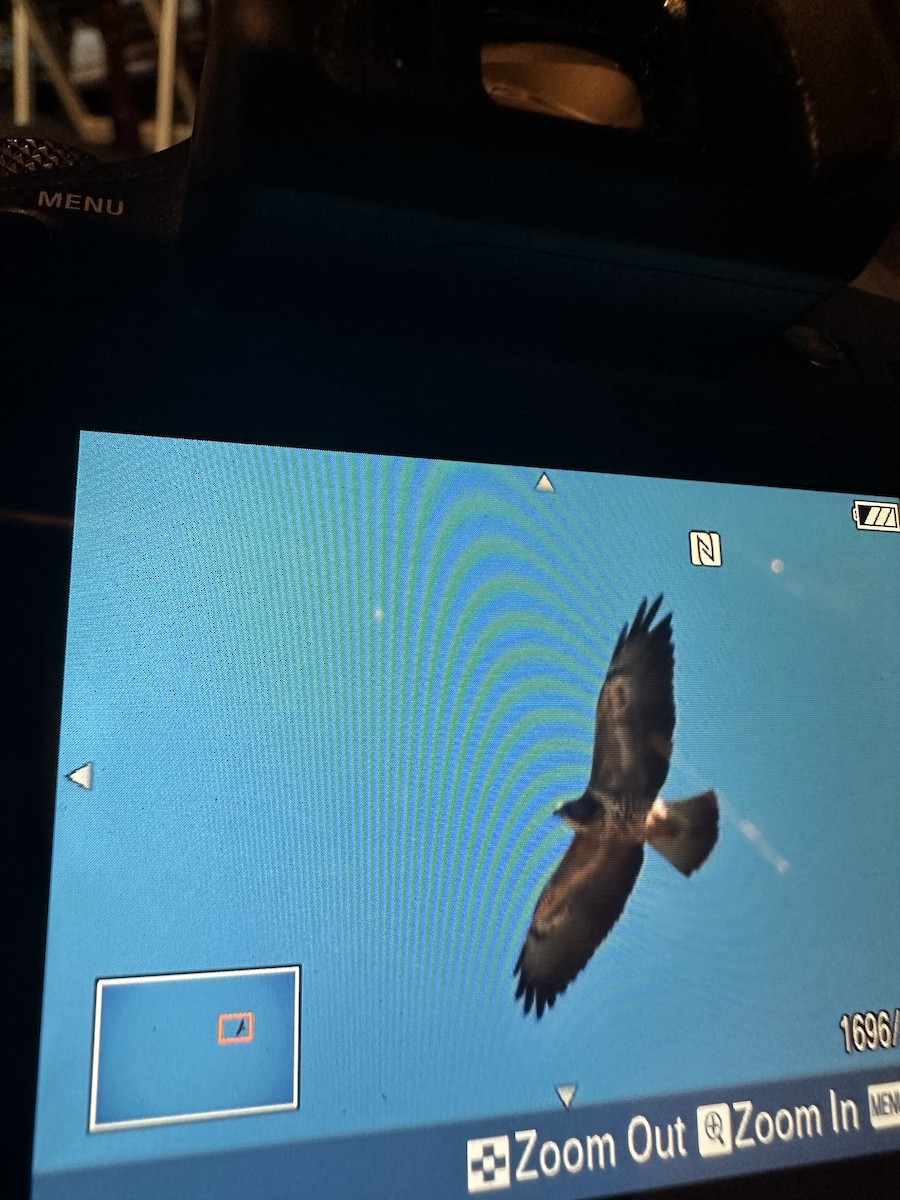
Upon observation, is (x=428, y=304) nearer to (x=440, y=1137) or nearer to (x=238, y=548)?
(x=238, y=548)

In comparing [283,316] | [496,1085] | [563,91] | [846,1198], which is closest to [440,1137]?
[496,1085]

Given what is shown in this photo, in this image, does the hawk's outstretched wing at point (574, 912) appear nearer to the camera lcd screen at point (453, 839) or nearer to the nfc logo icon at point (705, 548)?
the camera lcd screen at point (453, 839)

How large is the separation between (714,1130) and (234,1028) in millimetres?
223

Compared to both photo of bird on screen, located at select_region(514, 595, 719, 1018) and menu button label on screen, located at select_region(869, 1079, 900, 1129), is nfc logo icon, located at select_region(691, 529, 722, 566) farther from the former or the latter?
menu button label on screen, located at select_region(869, 1079, 900, 1129)

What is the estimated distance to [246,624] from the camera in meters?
0.41

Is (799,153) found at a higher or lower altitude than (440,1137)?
higher

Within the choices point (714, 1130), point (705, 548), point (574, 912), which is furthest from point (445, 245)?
point (714, 1130)

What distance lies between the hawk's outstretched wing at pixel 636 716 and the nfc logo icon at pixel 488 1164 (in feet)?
0.51

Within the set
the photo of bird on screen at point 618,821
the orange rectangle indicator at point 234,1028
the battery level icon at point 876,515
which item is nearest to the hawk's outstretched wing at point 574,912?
the photo of bird on screen at point 618,821

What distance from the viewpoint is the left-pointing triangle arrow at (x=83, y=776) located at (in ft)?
1.24

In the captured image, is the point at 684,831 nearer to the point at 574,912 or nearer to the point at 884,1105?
the point at 574,912

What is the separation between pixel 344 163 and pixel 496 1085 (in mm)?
384

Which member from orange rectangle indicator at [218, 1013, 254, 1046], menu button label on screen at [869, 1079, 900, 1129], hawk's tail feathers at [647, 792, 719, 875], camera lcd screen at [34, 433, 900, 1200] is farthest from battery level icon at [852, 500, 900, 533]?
orange rectangle indicator at [218, 1013, 254, 1046]

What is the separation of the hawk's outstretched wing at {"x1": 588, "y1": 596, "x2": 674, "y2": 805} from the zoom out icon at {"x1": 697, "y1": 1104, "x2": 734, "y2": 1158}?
0.14m
